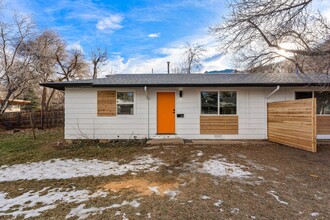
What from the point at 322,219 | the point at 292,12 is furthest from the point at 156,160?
the point at 292,12

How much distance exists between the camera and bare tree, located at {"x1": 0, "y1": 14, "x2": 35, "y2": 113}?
1400cm

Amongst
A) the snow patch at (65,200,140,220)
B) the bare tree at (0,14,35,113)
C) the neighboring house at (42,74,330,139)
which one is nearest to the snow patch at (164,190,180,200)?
the snow patch at (65,200,140,220)

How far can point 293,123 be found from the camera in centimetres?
690

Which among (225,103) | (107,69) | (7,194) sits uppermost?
(107,69)

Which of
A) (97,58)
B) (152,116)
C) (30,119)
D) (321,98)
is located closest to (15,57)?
(30,119)

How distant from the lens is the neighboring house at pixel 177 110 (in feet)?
27.5

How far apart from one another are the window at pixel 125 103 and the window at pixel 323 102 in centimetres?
812

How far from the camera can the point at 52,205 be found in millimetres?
3006

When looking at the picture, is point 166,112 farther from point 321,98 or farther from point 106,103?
point 321,98

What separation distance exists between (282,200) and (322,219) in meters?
0.58

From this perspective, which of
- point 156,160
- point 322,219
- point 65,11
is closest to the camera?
point 322,219

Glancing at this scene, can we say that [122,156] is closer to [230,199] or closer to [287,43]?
[230,199]

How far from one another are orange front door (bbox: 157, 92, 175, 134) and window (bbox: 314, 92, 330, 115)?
6.37 meters

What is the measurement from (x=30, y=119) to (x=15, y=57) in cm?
548
